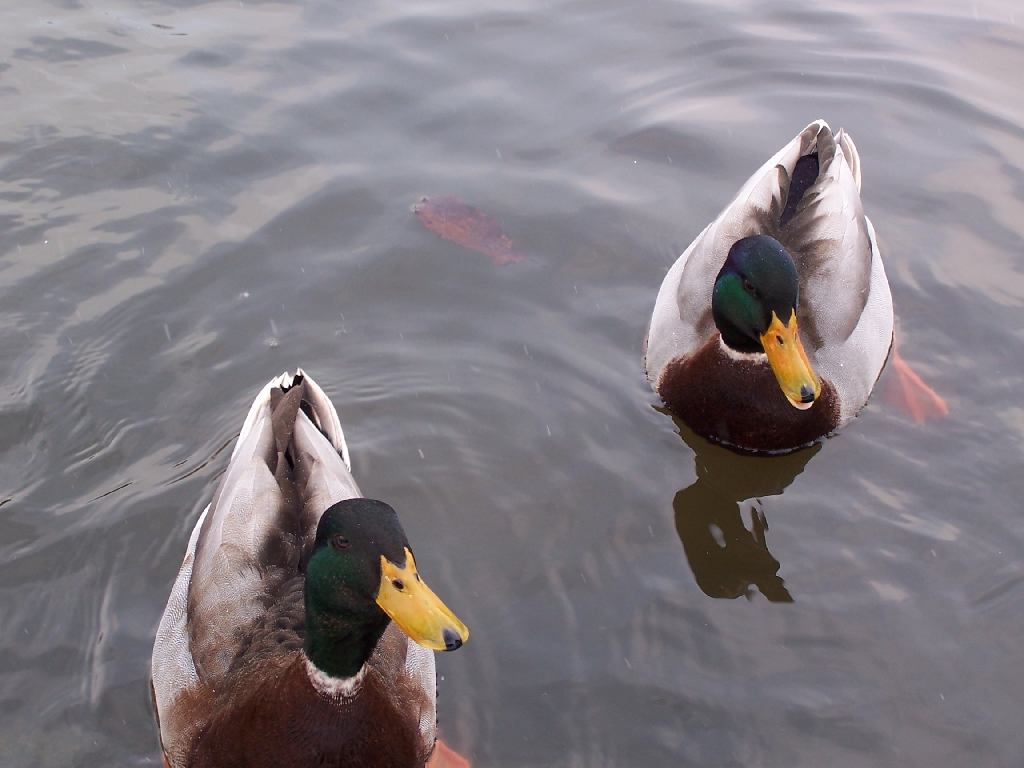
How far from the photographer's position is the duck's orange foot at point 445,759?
3.90m

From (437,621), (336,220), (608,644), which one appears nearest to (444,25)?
(336,220)

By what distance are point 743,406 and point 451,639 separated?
2.65 meters

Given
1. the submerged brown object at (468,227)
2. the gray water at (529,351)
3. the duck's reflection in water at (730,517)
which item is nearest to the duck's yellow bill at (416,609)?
the gray water at (529,351)

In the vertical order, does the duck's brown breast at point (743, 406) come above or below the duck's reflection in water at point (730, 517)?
above

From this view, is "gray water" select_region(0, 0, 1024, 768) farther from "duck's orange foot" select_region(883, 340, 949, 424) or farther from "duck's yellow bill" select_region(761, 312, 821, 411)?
"duck's yellow bill" select_region(761, 312, 821, 411)

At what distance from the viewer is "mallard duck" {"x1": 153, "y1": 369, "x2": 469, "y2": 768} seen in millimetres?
3238

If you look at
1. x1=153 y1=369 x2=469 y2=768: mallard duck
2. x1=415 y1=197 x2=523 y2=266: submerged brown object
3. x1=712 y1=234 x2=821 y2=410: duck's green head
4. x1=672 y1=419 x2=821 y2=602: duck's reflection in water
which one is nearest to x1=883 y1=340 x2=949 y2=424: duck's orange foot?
x1=672 y1=419 x2=821 y2=602: duck's reflection in water

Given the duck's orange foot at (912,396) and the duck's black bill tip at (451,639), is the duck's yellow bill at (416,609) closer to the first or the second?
the duck's black bill tip at (451,639)

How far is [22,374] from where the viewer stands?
213 inches

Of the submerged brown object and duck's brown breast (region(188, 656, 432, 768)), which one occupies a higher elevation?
the submerged brown object

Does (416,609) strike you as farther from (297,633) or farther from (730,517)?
(730,517)

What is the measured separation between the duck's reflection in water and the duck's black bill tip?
1807 millimetres

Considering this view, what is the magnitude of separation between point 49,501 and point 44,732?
1181 mm

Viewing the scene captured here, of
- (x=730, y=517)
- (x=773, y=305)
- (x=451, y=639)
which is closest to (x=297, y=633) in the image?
(x=451, y=639)
